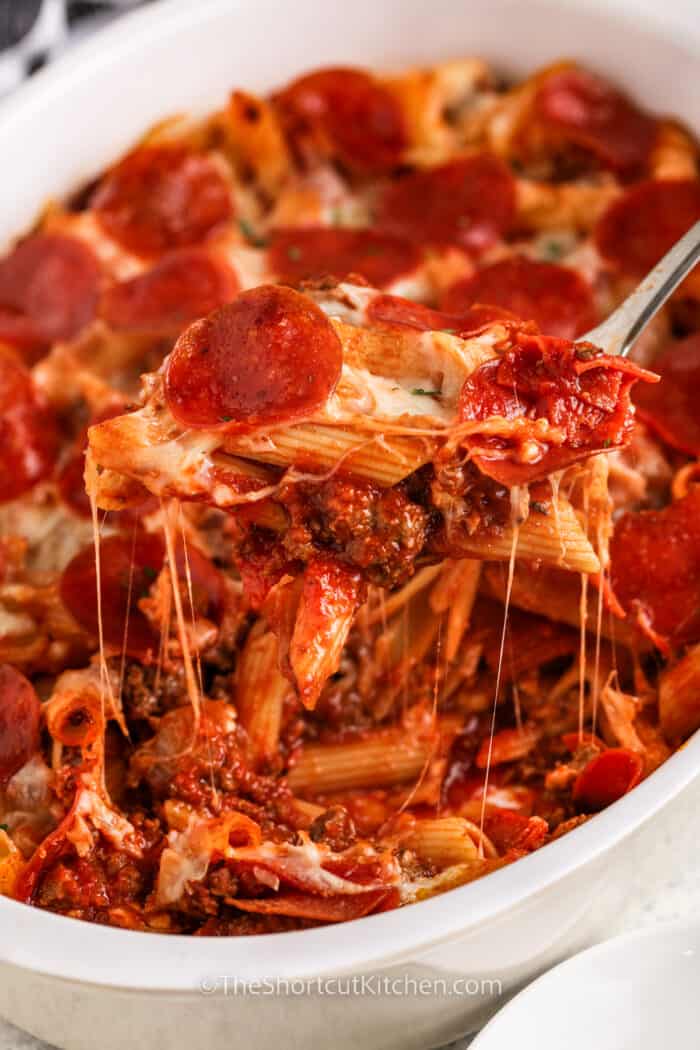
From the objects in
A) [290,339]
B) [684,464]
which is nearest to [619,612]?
[684,464]

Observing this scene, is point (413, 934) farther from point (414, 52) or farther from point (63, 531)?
point (414, 52)

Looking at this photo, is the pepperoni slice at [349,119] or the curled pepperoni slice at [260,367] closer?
the curled pepperoni slice at [260,367]

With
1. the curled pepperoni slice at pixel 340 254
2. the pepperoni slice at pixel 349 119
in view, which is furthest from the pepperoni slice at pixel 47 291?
the pepperoni slice at pixel 349 119

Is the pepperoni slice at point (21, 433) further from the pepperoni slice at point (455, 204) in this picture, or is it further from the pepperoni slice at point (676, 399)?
the pepperoni slice at point (676, 399)

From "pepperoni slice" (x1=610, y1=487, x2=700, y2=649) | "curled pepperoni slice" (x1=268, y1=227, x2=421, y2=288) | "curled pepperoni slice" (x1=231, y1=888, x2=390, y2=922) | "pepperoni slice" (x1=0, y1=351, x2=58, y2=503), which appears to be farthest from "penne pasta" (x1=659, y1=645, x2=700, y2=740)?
"pepperoni slice" (x1=0, y1=351, x2=58, y2=503)

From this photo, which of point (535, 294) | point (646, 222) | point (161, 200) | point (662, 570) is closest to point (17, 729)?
point (662, 570)

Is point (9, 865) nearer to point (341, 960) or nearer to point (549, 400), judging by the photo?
point (341, 960)
